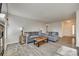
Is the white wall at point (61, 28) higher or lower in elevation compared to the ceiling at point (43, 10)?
lower

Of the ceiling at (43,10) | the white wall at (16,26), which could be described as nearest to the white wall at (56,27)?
the ceiling at (43,10)

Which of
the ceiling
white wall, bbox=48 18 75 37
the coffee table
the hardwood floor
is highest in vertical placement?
the ceiling

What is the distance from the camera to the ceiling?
5.02 feet

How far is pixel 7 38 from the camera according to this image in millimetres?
1531

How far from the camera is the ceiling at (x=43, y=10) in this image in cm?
153

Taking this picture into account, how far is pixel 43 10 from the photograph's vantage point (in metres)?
1.60

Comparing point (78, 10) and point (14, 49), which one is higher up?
point (78, 10)

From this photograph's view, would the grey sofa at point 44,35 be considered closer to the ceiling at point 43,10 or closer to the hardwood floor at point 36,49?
the hardwood floor at point 36,49

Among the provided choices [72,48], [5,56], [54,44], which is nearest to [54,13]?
[54,44]

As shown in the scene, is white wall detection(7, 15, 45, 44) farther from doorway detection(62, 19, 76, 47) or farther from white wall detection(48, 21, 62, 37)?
doorway detection(62, 19, 76, 47)

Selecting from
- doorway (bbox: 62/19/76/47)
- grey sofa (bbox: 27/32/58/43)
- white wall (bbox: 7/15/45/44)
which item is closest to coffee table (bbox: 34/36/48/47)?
grey sofa (bbox: 27/32/58/43)

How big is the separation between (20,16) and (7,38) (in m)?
0.49

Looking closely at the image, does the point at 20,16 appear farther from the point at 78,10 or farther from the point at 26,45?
the point at 78,10

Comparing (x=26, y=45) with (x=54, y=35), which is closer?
(x=26, y=45)
